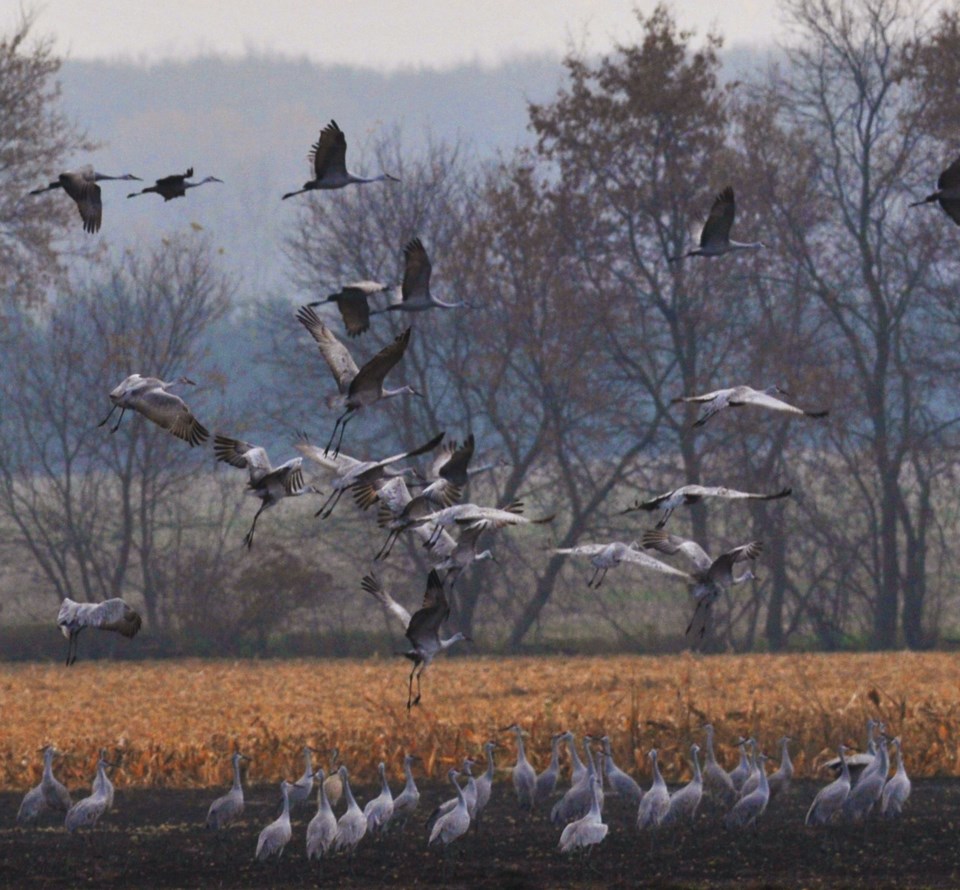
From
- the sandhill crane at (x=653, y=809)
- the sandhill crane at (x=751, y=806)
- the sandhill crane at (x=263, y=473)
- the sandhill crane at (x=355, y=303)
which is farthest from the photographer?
the sandhill crane at (x=751, y=806)

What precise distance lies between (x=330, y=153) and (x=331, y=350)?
1286mm

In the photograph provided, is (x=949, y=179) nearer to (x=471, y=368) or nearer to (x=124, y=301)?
(x=471, y=368)

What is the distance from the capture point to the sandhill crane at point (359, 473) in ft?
37.2

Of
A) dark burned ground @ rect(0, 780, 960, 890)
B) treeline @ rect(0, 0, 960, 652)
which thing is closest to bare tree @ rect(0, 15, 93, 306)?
treeline @ rect(0, 0, 960, 652)

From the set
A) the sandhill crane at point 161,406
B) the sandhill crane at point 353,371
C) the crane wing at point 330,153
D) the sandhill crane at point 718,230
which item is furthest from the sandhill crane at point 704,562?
the crane wing at point 330,153

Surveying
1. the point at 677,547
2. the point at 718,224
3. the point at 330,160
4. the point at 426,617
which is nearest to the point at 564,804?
the point at 677,547

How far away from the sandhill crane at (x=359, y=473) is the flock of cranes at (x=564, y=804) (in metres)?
2.91

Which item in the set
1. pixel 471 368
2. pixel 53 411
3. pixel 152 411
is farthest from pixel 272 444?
pixel 152 411

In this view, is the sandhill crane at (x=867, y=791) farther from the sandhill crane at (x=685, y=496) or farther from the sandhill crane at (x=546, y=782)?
the sandhill crane at (x=685, y=496)

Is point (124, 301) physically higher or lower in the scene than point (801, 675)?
higher

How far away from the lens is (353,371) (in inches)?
502

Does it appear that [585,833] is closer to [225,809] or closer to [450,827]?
[450,827]

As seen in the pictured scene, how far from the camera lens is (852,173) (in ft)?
151

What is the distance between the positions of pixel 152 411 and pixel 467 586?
33.0m
